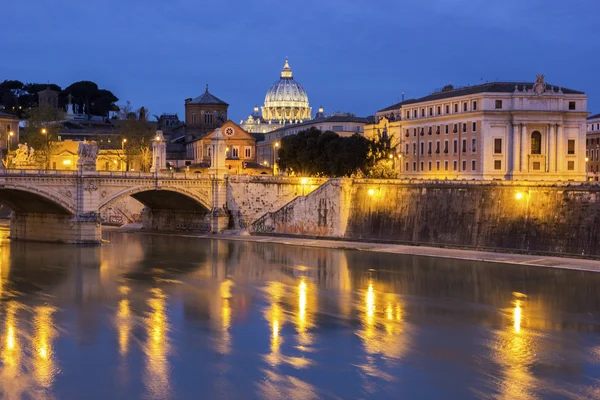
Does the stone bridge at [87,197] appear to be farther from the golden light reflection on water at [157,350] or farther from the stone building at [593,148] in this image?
the stone building at [593,148]

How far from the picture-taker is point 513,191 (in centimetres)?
6103

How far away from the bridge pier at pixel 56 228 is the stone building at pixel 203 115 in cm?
6906

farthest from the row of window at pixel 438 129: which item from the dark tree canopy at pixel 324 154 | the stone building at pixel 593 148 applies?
the stone building at pixel 593 148

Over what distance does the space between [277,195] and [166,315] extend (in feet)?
124

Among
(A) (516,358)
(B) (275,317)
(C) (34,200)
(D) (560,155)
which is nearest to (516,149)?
(D) (560,155)

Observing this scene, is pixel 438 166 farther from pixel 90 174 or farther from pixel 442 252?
pixel 90 174

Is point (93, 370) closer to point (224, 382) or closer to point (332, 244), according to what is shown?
point (224, 382)

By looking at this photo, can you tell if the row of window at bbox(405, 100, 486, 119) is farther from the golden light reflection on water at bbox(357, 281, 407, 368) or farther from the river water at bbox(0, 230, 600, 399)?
the golden light reflection on water at bbox(357, 281, 407, 368)

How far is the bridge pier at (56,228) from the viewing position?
67312 mm

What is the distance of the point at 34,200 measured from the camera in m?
67.9

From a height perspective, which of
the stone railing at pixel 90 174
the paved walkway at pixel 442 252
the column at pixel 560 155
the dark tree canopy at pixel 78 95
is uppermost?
the dark tree canopy at pixel 78 95

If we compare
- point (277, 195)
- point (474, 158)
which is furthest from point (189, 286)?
point (474, 158)

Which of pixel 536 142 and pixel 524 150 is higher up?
pixel 536 142

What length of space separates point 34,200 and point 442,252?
2888 centimetres
